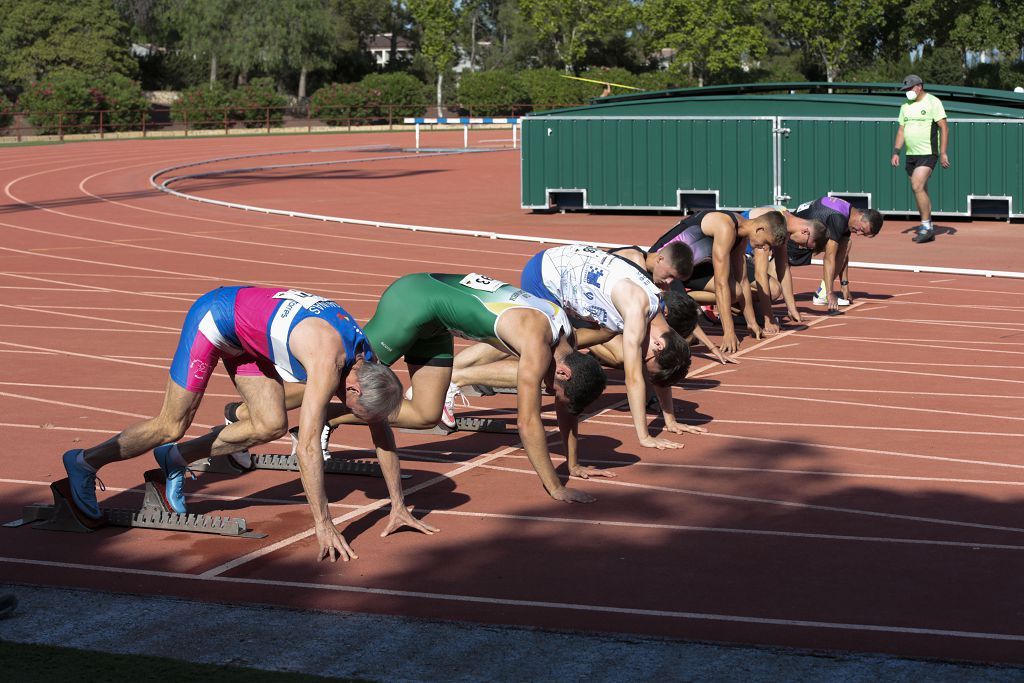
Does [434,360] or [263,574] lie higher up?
[434,360]

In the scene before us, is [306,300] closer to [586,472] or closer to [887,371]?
[586,472]

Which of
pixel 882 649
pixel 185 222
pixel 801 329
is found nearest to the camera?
pixel 882 649

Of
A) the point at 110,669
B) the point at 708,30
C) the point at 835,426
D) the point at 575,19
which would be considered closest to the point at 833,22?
the point at 708,30

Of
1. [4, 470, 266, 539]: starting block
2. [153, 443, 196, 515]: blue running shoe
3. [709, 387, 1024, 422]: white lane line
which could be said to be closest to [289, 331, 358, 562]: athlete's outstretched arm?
[4, 470, 266, 539]: starting block

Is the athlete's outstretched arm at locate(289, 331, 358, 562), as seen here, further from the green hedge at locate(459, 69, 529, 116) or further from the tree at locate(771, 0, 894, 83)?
the tree at locate(771, 0, 894, 83)

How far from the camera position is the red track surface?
5.75 meters

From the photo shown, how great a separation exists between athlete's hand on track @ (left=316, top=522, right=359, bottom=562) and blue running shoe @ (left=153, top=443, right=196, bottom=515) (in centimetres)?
99

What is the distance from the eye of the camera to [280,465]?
7.99 m

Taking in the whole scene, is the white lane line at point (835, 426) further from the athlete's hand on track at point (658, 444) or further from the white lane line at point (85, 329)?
the white lane line at point (85, 329)

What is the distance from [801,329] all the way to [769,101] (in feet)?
33.9

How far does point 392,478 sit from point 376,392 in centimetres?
91

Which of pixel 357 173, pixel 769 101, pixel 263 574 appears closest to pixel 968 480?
pixel 263 574

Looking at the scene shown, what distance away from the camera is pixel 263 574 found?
6.16 meters

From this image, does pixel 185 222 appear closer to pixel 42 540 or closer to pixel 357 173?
pixel 357 173
